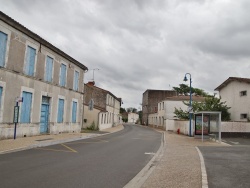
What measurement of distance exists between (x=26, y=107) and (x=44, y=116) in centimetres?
295

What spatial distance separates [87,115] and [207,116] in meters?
18.3

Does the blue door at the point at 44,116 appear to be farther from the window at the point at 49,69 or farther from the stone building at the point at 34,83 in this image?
the window at the point at 49,69

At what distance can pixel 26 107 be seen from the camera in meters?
18.6

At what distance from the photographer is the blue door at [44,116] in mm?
20984

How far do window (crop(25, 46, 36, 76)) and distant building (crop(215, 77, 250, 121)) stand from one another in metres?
21.4

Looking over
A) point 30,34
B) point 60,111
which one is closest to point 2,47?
point 30,34

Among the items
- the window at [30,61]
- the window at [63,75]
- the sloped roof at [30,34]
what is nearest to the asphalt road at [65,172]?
the sloped roof at [30,34]

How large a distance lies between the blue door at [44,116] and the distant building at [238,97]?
19735 mm

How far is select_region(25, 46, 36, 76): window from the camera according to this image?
1839cm

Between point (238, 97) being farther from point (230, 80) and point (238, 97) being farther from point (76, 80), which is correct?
point (76, 80)

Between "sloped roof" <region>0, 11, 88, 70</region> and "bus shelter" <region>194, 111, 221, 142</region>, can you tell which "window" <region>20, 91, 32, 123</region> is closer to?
"sloped roof" <region>0, 11, 88, 70</region>

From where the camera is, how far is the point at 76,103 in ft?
89.5

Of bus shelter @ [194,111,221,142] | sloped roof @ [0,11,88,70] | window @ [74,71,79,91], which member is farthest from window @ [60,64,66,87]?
bus shelter @ [194,111,221,142]

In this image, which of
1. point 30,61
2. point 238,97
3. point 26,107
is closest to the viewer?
point 26,107
